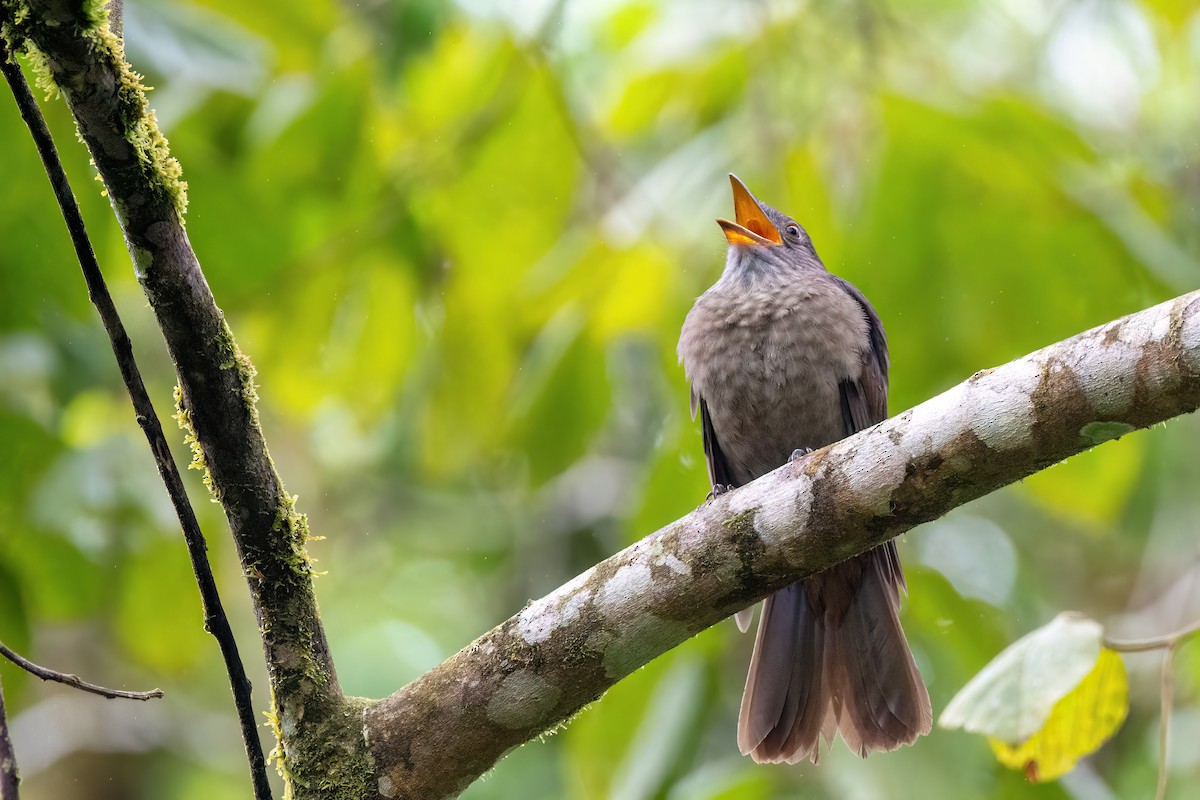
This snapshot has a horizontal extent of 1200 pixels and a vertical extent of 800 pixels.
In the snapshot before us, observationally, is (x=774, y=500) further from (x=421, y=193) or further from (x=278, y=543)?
(x=421, y=193)

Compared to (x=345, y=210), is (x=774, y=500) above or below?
below

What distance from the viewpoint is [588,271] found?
436cm

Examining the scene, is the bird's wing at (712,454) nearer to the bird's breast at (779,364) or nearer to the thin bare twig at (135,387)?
the bird's breast at (779,364)

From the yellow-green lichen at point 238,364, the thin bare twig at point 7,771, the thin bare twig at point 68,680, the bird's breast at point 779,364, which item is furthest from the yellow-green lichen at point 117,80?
the bird's breast at point 779,364

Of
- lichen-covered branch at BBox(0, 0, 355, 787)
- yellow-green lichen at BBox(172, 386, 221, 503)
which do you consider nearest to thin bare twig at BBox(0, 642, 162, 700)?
lichen-covered branch at BBox(0, 0, 355, 787)

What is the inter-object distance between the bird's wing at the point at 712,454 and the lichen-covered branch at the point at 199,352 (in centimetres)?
176

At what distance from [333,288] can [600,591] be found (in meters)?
2.53

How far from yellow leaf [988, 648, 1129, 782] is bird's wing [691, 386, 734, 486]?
1.29 m

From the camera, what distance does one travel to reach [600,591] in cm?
243

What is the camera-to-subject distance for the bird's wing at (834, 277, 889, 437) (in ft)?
12.2

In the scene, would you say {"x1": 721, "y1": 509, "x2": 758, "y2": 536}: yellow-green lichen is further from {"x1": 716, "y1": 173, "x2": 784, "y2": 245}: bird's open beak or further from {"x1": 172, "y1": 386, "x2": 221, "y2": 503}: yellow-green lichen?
{"x1": 716, "y1": 173, "x2": 784, "y2": 245}: bird's open beak

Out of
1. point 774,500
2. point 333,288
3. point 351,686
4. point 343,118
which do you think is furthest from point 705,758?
point 774,500

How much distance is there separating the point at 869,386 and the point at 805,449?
27 cm

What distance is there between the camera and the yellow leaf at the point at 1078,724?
286 cm
